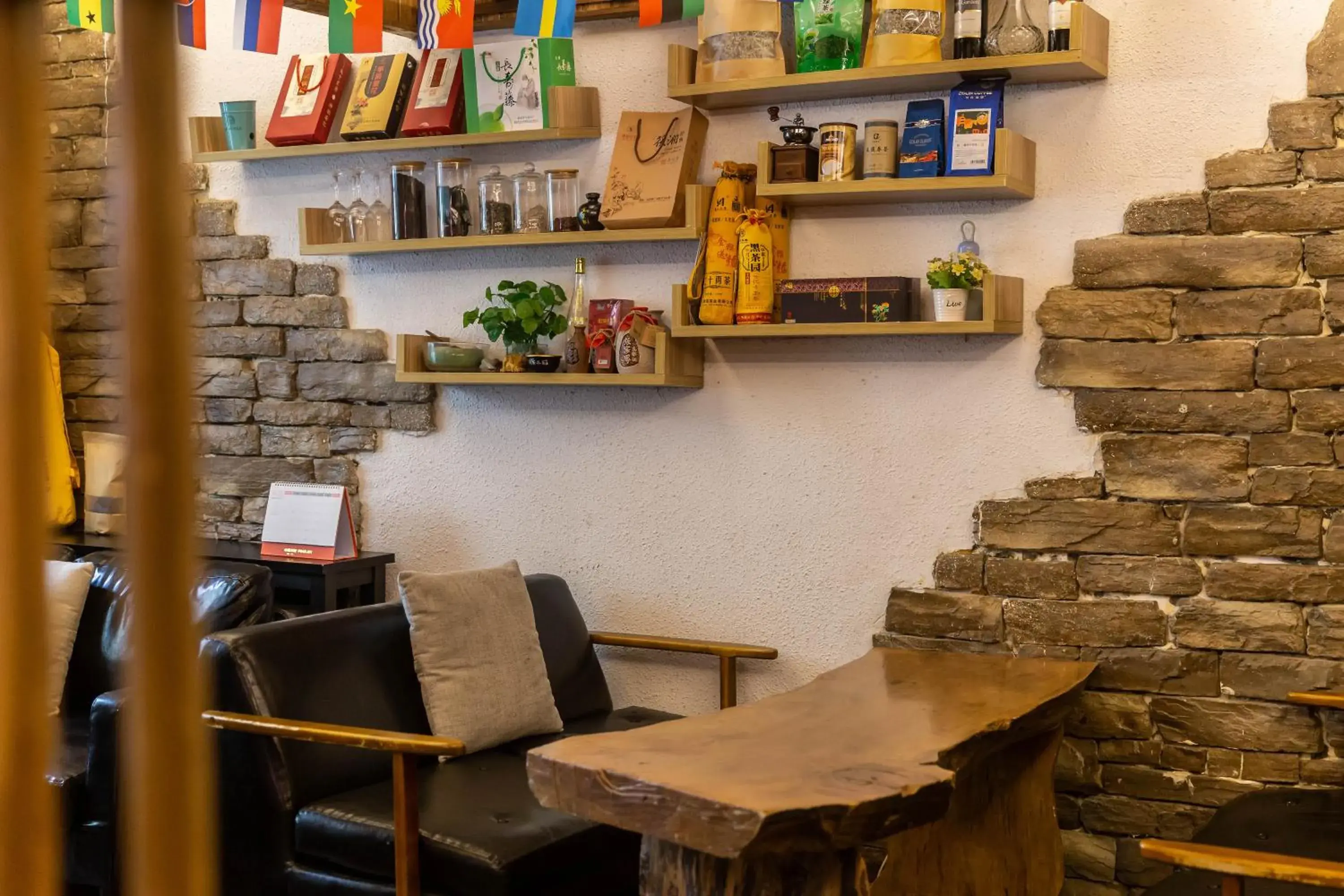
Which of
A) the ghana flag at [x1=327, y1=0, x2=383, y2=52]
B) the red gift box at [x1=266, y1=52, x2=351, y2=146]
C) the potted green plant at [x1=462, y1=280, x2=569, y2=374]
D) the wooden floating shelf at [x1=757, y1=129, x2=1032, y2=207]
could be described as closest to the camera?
the wooden floating shelf at [x1=757, y1=129, x2=1032, y2=207]

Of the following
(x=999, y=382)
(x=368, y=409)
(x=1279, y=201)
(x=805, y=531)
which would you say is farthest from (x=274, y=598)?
(x=1279, y=201)

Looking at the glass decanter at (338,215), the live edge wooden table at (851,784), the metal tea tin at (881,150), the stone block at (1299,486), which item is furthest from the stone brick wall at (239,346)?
the stone block at (1299,486)

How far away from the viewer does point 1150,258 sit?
9.73 feet

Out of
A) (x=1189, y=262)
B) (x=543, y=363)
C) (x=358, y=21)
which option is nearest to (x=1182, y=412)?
→ (x=1189, y=262)

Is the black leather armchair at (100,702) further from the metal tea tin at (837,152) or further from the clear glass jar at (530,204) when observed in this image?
the metal tea tin at (837,152)

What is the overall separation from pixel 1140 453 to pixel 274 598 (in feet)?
7.67

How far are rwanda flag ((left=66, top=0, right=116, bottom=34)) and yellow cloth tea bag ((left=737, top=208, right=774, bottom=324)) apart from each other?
152cm

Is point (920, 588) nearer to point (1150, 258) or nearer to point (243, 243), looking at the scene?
point (1150, 258)

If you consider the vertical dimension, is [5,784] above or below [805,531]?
above

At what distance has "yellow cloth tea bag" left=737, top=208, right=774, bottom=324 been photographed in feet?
10.6

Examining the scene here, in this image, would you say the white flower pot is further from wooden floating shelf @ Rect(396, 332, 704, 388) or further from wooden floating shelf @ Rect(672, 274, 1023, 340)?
wooden floating shelf @ Rect(396, 332, 704, 388)

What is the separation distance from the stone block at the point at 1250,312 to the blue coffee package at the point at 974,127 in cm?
54

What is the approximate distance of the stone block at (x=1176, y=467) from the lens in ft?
9.56

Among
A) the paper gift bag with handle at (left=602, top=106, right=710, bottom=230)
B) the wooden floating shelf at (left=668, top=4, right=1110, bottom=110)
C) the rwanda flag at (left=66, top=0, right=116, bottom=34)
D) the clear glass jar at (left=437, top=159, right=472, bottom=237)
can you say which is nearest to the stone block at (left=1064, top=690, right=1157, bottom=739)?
the wooden floating shelf at (left=668, top=4, right=1110, bottom=110)
